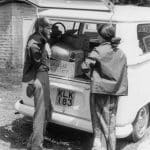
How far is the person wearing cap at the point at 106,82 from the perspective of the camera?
4699mm

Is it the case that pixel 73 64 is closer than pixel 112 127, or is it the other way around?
pixel 112 127

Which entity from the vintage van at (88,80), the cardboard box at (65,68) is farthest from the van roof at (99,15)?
the cardboard box at (65,68)

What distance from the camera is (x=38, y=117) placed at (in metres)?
5.12

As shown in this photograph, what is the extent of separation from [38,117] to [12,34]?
539cm

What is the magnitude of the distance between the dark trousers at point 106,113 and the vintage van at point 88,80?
19 cm

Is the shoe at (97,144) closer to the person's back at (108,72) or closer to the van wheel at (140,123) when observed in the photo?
the person's back at (108,72)

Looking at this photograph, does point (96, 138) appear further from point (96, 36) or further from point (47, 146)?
point (96, 36)

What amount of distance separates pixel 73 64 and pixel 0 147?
5.33 feet

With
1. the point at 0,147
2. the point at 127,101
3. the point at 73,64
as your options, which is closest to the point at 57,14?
the point at 73,64

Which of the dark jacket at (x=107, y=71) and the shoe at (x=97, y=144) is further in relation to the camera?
the shoe at (x=97, y=144)

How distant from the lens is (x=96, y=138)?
4.96 m

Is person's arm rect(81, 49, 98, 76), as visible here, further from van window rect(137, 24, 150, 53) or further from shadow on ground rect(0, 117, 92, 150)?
shadow on ground rect(0, 117, 92, 150)

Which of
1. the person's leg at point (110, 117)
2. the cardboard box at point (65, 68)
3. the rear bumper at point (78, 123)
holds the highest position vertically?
the cardboard box at point (65, 68)

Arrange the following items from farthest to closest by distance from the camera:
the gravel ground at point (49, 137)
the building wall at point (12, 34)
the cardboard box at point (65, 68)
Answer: the building wall at point (12, 34)
the gravel ground at point (49, 137)
the cardboard box at point (65, 68)
